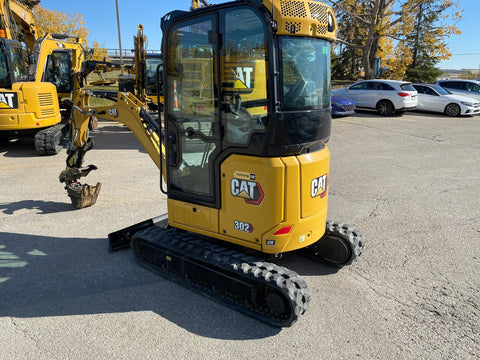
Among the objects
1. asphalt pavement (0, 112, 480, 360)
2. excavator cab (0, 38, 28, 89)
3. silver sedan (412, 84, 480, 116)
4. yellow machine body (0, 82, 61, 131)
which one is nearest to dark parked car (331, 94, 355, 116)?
silver sedan (412, 84, 480, 116)

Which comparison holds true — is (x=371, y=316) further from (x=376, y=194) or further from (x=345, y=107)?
(x=345, y=107)

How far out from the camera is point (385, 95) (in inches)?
682

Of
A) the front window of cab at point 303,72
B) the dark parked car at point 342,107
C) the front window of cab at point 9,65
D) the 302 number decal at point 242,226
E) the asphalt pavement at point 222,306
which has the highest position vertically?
the front window of cab at point 9,65

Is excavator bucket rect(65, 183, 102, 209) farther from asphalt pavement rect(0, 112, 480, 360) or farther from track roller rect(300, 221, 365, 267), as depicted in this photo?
track roller rect(300, 221, 365, 267)

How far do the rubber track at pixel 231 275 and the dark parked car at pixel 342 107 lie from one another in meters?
13.6

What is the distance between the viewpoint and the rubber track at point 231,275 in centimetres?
328

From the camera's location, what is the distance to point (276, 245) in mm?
3406

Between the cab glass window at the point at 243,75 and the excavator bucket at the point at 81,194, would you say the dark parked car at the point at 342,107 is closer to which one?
the excavator bucket at the point at 81,194

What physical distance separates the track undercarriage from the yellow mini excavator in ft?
0.04

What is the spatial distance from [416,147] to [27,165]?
10294mm

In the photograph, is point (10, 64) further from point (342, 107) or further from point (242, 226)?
point (342, 107)

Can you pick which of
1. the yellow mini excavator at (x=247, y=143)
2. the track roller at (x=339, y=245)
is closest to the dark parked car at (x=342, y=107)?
the track roller at (x=339, y=245)

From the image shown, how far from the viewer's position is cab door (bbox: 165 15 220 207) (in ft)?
11.1

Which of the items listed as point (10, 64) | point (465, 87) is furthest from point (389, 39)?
point (10, 64)
